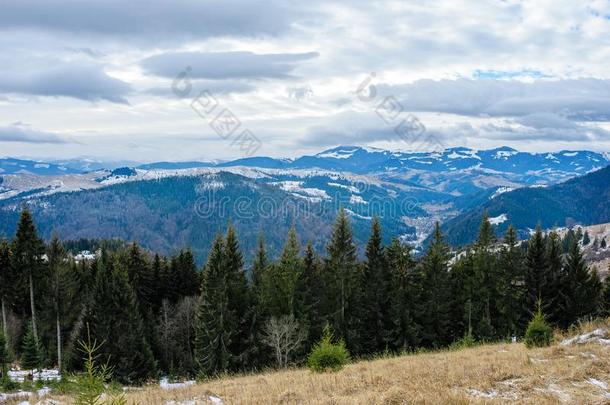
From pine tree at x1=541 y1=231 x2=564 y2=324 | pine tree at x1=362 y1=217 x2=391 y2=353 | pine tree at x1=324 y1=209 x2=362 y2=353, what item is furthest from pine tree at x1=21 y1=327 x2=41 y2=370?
pine tree at x1=541 y1=231 x2=564 y2=324

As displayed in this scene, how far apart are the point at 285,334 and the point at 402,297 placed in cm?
1290

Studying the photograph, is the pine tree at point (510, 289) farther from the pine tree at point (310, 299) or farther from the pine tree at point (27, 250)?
the pine tree at point (27, 250)

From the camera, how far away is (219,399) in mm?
14750

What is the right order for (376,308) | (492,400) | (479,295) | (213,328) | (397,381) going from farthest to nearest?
(479,295) < (376,308) < (213,328) < (397,381) < (492,400)

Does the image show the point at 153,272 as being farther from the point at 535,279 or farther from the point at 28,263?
the point at 535,279

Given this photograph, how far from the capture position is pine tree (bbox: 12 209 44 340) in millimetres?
45469

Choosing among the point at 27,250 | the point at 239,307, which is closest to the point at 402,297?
the point at 239,307

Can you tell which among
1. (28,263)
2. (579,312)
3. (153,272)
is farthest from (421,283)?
(28,263)

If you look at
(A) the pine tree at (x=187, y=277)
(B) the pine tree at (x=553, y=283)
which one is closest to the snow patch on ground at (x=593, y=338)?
(B) the pine tree at (x=553, y=283)

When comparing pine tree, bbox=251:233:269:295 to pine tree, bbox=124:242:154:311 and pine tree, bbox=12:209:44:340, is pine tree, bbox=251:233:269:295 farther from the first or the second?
pine tree, bbox=12:209:44:340

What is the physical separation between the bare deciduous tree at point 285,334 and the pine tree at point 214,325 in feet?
11.7

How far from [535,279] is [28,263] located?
176 feet

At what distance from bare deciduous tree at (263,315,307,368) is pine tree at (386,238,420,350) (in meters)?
9.94

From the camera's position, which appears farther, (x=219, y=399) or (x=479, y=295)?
(x=479, y=295)
